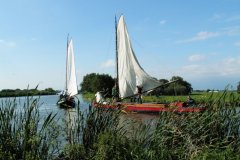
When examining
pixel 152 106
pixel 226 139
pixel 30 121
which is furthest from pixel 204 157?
pixel 152 106

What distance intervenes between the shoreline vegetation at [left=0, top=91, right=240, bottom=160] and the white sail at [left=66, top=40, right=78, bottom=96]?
45847mm

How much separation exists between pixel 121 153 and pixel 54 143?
1.70 metres

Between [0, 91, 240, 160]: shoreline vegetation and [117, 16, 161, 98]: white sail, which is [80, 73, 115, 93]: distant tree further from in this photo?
[0, 91, 240, 160]: shoreline vegetation

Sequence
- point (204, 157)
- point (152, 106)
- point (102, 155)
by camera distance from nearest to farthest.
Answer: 1. point (204, 157)
2. point (102, 155)
3. point (152, 106)

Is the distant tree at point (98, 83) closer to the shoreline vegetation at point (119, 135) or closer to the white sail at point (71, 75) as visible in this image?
the white sail at point (71, 75)

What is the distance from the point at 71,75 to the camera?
2295 inches

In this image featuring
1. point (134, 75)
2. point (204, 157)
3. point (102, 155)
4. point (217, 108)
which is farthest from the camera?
point (134, 75)

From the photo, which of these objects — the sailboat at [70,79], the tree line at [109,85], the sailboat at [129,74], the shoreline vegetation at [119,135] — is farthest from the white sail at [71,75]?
the shoreline vegetation at [119,135]

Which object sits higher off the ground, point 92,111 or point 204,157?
point 92,111

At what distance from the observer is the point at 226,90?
9898 millimetres

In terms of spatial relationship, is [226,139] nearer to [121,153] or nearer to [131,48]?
[121,153]

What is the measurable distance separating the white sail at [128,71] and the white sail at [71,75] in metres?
15.1

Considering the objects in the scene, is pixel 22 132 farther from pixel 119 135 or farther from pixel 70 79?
pixel 70 79

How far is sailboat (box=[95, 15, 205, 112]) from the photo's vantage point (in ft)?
130
